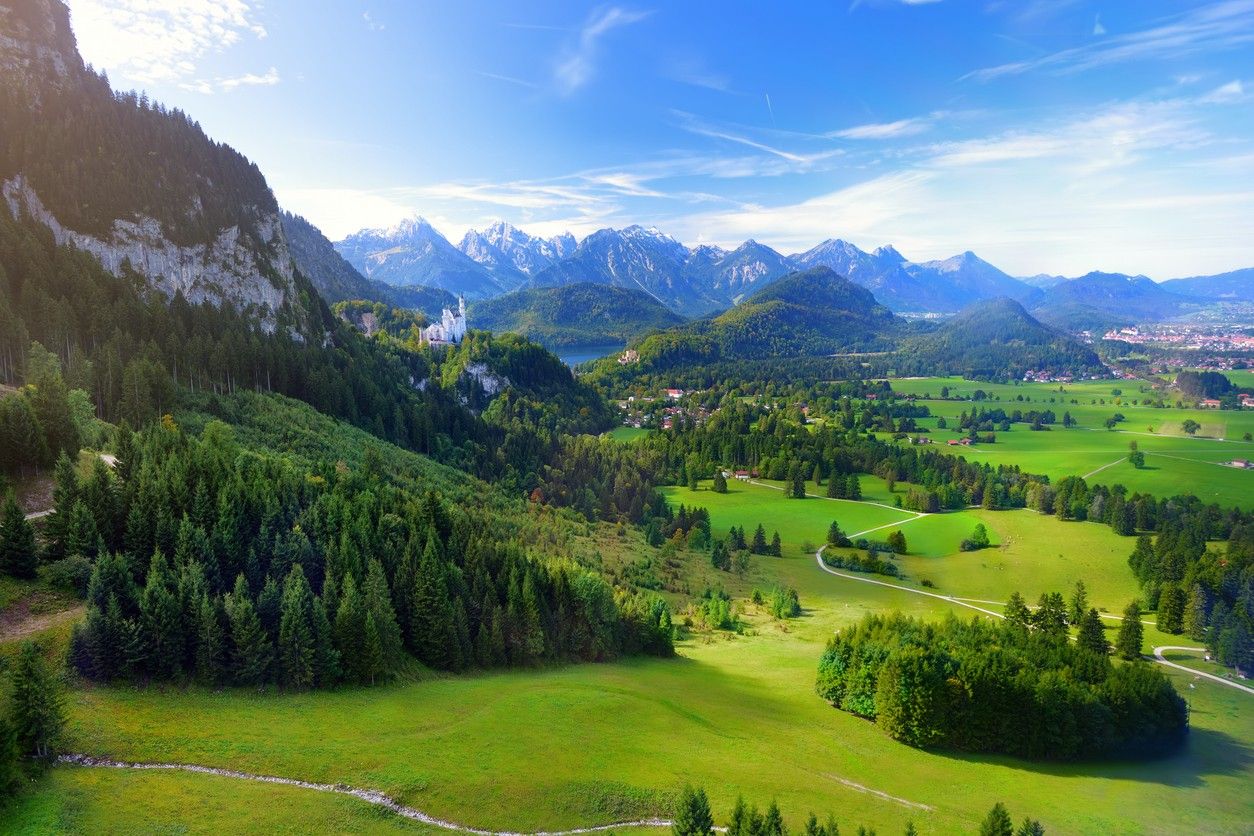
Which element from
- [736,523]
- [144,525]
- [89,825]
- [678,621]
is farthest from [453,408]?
[89,825]

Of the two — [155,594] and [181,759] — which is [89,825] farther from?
[155,594]

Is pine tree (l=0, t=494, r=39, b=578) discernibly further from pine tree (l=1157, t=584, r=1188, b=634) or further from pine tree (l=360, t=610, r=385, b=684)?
pine tree (l=1157, t=584, r=1188, b=634)

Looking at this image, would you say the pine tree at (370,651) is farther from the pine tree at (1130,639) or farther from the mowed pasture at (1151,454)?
the mowed pasture at (1151,454)

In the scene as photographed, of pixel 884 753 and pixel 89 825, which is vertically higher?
pixel 89 825

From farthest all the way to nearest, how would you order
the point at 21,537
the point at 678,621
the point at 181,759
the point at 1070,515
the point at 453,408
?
1. the point at 453,408
2. the point at 1070,515
3. the point at 678,621
4. the point at 21,537
5. the point at 181,759

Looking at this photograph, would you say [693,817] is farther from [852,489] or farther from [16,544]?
[852,489]

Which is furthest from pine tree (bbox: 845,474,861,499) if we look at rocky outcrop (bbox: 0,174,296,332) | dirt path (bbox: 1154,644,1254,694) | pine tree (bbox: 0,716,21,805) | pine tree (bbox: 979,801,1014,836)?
pine tree (bbox: 0,716,21,805)
